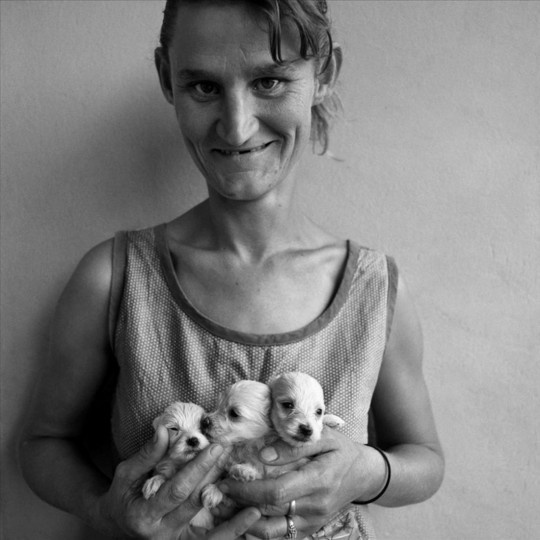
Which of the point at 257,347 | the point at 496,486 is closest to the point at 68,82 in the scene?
the point at 257,347

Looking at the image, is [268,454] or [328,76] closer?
[268,454]

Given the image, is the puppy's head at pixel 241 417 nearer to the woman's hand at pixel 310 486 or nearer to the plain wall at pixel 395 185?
the woman's hand at pixel 310 486

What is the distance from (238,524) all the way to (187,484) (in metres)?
0.12

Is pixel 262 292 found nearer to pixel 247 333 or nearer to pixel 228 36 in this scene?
pixel 247 333

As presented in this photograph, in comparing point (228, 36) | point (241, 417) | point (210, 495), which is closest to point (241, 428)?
point (241, 417)

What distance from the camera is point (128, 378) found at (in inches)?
48.8

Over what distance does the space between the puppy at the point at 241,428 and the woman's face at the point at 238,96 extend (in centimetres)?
37

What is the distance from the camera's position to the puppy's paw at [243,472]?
0.98 m

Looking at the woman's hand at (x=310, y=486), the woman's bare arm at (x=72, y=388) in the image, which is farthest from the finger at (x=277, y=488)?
the woman's bare arm at (x=72, y=388)

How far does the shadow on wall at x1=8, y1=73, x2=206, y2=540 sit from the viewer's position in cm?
147

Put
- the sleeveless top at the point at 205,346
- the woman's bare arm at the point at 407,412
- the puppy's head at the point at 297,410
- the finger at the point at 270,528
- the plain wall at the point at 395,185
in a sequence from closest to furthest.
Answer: the puppy's head at the point at 297,410 → the finger at the point at 270,528 → the sleeveless top at the point at 205,346 → the woman's bare arm at the point at 407,412 → the plain wall at the point at 395,185

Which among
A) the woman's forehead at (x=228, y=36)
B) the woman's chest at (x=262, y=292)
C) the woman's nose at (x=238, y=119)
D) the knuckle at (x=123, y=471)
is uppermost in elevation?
the woman's forehead at (x=228, y=36)

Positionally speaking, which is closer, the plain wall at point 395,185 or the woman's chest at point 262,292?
the woman's chest at point 262,292

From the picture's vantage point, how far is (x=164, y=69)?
1.26 metres
